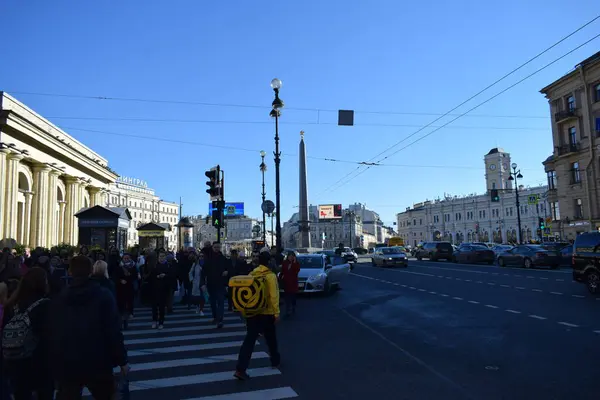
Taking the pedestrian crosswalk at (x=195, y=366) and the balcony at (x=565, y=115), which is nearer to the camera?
the pedestrian crosswalk at (x=195, y=366)

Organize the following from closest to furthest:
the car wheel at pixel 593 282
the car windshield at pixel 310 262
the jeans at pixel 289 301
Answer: the jeans at pixel 289 301 → the car wheel at pixel 593 282 → the car windshield at pixel 310 262

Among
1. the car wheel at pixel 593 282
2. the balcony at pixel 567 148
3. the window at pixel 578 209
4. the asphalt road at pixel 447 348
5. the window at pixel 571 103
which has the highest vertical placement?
the window at pixel 571 103

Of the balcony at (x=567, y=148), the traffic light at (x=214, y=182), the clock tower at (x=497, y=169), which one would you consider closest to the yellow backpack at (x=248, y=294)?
the traffic light at (x=214, y=182)

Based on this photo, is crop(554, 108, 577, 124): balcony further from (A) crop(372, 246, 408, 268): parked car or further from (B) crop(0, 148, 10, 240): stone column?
(B) crop(0, 148, 10, 240): stone column

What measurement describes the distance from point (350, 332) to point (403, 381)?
12.0 ft

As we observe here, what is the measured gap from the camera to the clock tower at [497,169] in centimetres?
11094

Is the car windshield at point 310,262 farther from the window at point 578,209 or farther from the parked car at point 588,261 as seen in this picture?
the window at point 578,209

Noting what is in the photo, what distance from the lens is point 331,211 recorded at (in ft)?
364

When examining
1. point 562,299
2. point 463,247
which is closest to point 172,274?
point 562,299

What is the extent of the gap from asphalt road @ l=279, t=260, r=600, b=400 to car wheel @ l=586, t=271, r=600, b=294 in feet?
1.17

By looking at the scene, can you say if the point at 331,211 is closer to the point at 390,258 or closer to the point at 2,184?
the point at 390,258

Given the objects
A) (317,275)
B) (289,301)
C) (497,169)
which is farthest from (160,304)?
(497,169)

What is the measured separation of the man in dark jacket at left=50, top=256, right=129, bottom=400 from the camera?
3678mm

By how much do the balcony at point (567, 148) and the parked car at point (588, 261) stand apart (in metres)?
34.8
